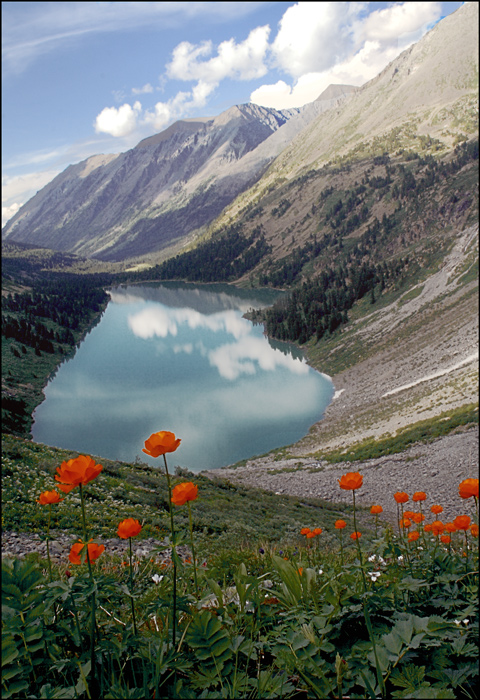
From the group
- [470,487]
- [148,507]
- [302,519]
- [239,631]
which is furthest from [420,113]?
[239,631]

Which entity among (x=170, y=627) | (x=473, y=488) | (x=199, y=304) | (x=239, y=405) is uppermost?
(x=199, y=304)

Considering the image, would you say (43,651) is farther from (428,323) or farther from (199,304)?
(199,304)

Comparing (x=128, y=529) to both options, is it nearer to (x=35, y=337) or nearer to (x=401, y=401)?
(x=401, y=401)

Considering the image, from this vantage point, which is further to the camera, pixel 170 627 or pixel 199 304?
pixel 199 304

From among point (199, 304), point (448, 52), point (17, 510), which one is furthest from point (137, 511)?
point (448, 52)

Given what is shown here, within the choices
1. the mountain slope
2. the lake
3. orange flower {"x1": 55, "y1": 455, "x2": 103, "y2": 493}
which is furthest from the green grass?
the mountain slope

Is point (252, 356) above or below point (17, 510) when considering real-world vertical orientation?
above
